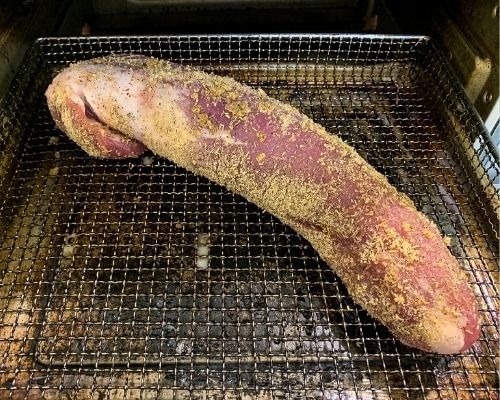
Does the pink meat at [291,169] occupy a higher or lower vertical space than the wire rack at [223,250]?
higher

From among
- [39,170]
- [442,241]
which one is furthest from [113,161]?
[442,241]

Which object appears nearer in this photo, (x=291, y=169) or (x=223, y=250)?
(x=291, y=169)

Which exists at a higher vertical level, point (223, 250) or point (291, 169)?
→ point (291, 169)

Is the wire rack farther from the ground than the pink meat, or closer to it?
closer to it

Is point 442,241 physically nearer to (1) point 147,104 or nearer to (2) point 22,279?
(1) point 147,104
